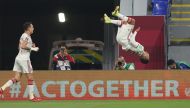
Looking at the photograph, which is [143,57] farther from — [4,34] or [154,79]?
[4,34]

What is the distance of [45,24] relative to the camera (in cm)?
3619

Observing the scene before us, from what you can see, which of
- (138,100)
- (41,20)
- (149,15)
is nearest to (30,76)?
(138,100)

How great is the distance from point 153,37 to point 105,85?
457cm

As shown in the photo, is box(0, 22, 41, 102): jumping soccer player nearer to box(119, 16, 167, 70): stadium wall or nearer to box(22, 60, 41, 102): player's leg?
box(22, 60, 41, 102): player's leg

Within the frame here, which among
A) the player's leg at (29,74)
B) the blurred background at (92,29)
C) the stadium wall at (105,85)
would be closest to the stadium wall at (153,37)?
the blurred background at (92,29)

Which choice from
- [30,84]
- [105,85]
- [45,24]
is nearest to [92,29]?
[45,24]

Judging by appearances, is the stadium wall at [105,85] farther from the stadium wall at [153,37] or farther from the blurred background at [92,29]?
the stadium wall at [153,37]

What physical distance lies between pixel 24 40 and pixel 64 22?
1869 centimetres

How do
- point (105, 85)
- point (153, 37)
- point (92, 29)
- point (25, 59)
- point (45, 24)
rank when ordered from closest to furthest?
1. point (25, 59)
2. point (105, 85)
3. point (153, 37)
4. point (92, 29)
5. point (45, 24)

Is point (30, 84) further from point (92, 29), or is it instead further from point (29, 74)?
point (92, 29)

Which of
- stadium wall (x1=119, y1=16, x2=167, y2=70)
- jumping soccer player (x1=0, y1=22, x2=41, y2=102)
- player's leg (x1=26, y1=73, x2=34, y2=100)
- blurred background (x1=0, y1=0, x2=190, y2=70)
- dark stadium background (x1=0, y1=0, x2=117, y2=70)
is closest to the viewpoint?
jumping soccer player (x1=0, y1=22, x2=41, y2=102)

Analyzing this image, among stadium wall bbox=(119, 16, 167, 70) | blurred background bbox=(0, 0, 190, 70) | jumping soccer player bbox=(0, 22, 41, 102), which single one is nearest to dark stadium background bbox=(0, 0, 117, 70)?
blurred background bbox=(0, 0, 190, 70)

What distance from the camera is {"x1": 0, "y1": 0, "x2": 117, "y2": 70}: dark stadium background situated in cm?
3503

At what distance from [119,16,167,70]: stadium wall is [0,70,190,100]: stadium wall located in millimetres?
3353
